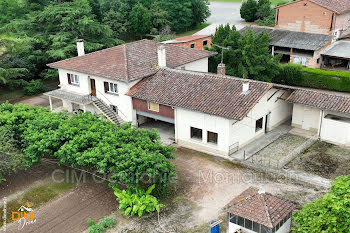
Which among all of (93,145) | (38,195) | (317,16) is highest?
(317,16)

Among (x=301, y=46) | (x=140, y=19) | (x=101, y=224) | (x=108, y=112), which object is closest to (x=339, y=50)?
(x=301, y=46)

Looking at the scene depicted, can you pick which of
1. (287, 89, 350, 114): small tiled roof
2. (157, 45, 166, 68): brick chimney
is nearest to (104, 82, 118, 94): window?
(157, 45, 166, 68): brick chimney

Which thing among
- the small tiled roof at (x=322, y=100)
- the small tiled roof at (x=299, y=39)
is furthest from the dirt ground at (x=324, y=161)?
the small tiled roof at (x=299, y=39)

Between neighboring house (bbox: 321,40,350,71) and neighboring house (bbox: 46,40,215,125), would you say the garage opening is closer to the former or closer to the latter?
neighboring house (bbox: 46,40,215,125)

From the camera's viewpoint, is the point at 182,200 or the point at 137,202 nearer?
the point at 137,202

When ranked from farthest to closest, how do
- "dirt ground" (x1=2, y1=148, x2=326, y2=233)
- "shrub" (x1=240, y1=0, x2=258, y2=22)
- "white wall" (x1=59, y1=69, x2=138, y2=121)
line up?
"shrub" (x1=240, y1=0, x2=258, y2=22) → "white wall" (x1=59, y1=69, x2=138, y2=121) → "dirt ground" (x1=2, y1=148, x2=326, y2=233)

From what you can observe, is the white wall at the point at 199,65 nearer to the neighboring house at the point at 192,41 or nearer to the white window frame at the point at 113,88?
the white window frame at the point at 113,88

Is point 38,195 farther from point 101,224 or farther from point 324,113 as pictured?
point 324,113
